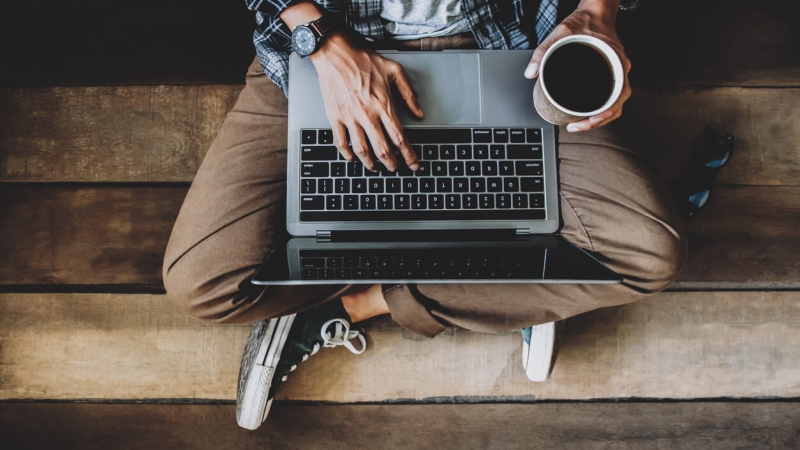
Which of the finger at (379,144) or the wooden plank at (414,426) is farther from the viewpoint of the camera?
the wooden plank at (414,426)

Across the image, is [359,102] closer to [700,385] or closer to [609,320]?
[609,320]

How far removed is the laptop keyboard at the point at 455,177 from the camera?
0.76m

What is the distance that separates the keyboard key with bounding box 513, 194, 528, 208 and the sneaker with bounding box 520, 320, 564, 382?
12.4 inches

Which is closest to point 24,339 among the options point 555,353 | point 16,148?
point 16,148

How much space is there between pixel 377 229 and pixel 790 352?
990 mm

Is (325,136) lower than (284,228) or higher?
higher

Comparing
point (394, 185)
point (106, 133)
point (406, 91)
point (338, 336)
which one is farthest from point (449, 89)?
point (106, 133)

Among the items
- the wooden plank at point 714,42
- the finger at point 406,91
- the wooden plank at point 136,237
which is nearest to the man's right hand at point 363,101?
the finger at point 406,91

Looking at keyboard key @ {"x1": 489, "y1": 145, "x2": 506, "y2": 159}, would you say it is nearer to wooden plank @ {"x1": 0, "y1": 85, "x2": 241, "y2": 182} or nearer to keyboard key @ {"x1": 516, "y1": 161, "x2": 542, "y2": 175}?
keyboard key @ {"x1": 516, "y1": 161, "x2": 542, "y2": 175}

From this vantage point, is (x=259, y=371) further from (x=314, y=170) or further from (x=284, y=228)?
(x=314, y=170)

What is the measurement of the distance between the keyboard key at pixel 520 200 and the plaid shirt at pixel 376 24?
0.91 ft

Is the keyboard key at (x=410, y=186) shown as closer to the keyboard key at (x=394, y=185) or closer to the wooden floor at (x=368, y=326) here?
the keyboard key at (x=394, y=185)

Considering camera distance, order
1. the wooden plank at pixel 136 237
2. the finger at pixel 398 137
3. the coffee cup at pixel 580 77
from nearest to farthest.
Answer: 1. the coffee cup at pixel 580 77
2. the finger at pixel 398 137
3. the wooden plank at pixel 136 237

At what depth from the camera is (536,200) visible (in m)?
0.76
